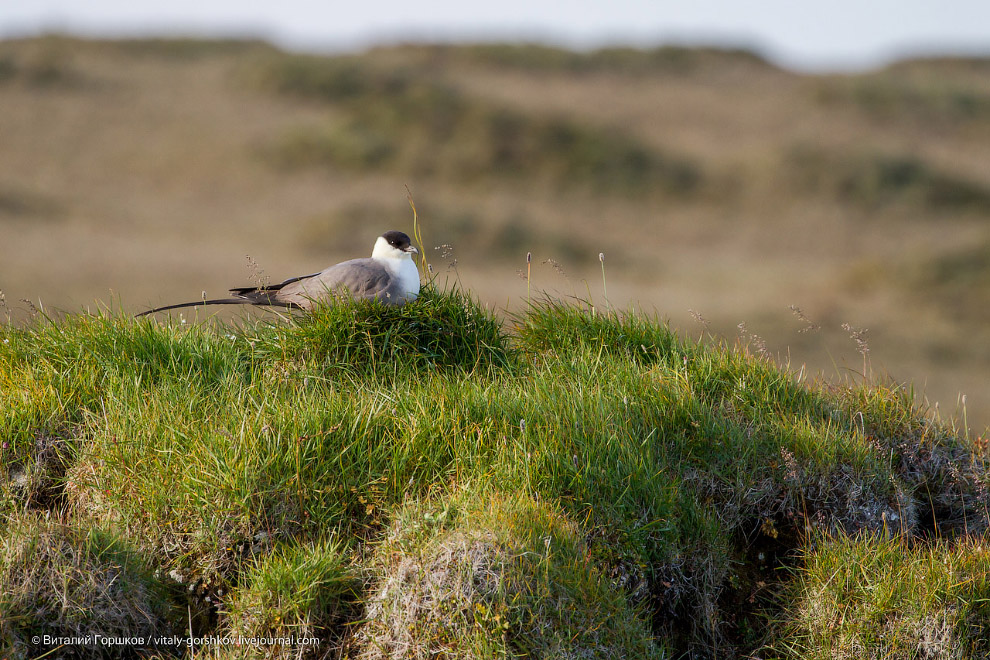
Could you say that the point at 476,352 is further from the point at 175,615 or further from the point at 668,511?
the point at 175,615

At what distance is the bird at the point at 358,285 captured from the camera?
15.7 feet

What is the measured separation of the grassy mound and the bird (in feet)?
0.49

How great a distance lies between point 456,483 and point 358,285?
5.36 ft

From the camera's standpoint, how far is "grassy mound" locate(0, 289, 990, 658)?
326 cm

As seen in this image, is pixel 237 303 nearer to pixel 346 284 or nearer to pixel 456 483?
pixel 346 284

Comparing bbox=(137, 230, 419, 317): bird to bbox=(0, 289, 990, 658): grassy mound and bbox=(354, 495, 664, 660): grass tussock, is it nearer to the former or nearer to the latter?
bbox=(0, 289, 990, 658): grassy mound

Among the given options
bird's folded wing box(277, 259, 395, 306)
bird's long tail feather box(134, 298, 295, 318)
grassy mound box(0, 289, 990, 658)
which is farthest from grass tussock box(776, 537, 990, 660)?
bird's long tail feather box(134, 298, 295, 318)

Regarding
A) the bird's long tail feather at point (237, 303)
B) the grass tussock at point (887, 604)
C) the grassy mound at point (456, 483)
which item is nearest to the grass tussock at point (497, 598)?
the grassy mound at point (456, 483)

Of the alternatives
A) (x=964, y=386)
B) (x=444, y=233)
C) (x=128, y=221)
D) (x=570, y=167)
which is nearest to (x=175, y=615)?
(x=964, y=386)

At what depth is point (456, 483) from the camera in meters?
3.65

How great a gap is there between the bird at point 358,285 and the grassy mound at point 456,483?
15cm

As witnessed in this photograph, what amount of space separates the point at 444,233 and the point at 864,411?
62.9 ft

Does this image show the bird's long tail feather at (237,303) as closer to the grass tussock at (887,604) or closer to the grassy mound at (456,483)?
the grassy mound at (456,483)

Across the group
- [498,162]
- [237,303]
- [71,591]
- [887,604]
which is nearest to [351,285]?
[237,303]
